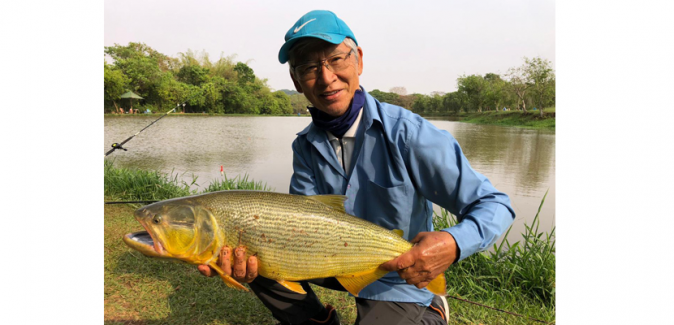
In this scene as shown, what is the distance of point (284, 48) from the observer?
7.25 ft

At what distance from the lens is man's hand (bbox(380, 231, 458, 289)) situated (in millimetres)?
1757

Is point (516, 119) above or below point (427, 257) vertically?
above

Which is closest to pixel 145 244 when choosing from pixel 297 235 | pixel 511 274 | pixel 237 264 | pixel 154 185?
pixel 237 264

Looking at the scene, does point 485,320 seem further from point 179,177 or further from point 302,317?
point 179,177

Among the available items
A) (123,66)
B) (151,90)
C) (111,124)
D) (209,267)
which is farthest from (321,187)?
(123,66)

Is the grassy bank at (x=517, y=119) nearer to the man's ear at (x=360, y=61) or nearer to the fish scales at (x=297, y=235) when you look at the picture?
the man's ear at (x=360, y=61)

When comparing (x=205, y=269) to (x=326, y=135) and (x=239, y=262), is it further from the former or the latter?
(x=326, y=135)

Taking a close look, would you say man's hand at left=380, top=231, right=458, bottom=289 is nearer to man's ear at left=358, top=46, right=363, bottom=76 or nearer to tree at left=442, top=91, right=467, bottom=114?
man's ear at left=358, top=46, right=363, bottom=76

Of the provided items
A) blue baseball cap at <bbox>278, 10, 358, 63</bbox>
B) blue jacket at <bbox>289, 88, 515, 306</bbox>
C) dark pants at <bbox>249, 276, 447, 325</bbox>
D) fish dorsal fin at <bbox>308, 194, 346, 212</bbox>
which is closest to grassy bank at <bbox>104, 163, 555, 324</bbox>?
dark pants at <bbox>249, 276, 447, 325</bbox>

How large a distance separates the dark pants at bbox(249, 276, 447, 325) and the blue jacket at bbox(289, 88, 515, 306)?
0.19 feet

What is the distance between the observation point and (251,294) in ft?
12.4

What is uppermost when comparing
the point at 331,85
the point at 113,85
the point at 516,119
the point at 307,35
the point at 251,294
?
the point at 113,85

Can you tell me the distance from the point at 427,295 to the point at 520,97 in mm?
31620

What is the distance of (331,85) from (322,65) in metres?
0.13
